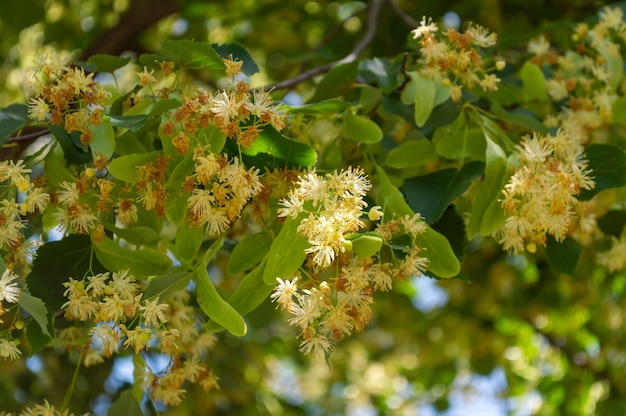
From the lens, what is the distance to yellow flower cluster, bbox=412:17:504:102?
4.59 feet

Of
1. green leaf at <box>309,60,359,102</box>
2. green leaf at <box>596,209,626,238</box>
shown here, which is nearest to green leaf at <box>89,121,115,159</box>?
green leaf at <box>309,60,359,102</box>

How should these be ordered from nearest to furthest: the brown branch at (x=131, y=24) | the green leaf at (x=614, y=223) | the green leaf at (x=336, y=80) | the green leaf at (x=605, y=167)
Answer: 1. the green leaf at (x=605, y=167)
2. the green leaf at (x=336, y=80)
3. the green leaf at (x=614, y=223)
4. the brown branch at (x=131, y=24)

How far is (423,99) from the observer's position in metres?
1.35

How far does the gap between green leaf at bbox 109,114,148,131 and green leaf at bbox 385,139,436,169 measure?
1.35 ft

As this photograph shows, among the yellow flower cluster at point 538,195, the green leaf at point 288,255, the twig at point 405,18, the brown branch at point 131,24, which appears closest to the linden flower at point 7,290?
the green leaf at point 288,255

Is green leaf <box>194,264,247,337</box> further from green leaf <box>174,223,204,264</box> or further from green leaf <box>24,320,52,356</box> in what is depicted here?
green leaf <box>24,320,52,356</box>

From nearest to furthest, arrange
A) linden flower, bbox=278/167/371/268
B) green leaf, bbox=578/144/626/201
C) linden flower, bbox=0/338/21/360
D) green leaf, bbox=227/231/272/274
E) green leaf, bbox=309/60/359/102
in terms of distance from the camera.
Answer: linden flower, bbox=278/167/371/268, linden flower, bbox=0/338/21/360, green leaf, bbox=227/231/272/274, green leaf, bbox=578/144/626/201, green leaf, bbox=309/60/359/102

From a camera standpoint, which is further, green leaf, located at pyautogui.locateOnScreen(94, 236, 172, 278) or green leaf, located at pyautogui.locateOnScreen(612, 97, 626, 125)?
green leaf, located at pyautogui.locateOnScreen(612, 97, 626, 125)

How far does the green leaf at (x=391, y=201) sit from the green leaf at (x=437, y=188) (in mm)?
56

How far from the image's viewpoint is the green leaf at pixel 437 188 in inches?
51.1

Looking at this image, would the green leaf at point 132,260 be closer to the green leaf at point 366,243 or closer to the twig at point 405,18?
the green leaf at point 366,243

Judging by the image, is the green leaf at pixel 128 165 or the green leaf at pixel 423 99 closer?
the green leaf at pixel 128 165

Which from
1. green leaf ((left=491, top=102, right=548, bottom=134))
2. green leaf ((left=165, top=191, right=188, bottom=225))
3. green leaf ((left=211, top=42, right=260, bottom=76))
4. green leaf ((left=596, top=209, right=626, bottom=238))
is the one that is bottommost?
green leaf ((left=596, top=209, right=626, bottom=238))

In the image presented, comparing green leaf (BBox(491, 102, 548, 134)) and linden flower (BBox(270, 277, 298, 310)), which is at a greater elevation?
linden flower (BBox(270, 277, 298, 310))
